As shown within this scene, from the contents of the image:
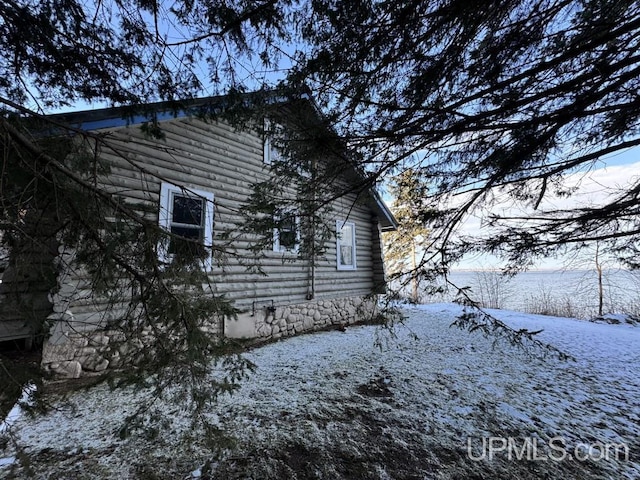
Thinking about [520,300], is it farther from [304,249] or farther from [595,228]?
[304,249]

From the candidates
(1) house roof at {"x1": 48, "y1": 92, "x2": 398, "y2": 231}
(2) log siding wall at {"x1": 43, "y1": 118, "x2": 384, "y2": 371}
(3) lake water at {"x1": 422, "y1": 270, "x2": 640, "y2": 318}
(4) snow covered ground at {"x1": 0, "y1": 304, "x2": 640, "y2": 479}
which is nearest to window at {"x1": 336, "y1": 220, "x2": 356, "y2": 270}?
(2) log siding wall at {"x1": 43, "y1": 118, "x2": 384, "y2": 371}

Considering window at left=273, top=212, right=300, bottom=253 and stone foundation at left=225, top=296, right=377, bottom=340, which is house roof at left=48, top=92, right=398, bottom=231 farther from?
stone foundation at left=225, top=296, right=377, bottom=340

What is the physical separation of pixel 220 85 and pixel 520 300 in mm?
13206

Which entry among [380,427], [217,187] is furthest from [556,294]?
[217,187]

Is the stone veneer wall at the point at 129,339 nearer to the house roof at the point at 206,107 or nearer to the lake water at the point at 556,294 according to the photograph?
the house roof at the point at 206,107

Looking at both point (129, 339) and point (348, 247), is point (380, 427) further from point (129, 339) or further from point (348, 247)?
point (348, 247)

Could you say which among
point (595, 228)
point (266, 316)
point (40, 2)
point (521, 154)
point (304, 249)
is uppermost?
point (40, 2)

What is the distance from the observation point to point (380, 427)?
2646 mm

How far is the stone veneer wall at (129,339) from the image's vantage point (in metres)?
1.94

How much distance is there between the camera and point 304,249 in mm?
2971

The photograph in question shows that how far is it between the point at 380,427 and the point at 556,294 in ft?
36.6

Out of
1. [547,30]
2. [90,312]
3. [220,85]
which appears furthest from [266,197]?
[90,312]

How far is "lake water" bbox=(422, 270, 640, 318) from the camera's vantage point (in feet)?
24.7

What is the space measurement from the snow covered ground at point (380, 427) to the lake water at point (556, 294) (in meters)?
3.27
